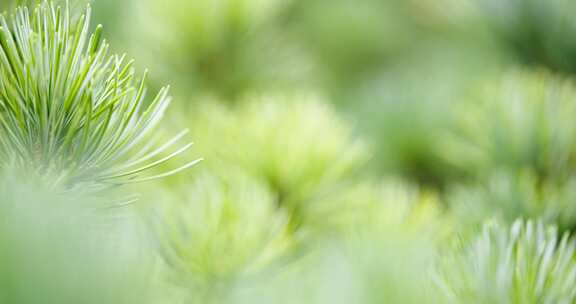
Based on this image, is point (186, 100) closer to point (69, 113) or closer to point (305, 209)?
point (305, 209)

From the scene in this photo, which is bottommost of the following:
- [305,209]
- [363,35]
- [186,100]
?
[305,209]

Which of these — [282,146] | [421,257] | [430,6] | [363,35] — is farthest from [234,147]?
[430,6]

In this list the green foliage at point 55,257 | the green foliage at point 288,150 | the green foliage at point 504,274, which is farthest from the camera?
the green foliage at point 288,150

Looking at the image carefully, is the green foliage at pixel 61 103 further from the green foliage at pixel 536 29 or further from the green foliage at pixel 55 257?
the green foliage at pixel 536 29

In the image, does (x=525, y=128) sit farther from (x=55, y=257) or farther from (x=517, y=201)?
(x=55, y=257)

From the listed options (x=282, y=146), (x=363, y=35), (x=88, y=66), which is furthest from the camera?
(x=363, y=35)

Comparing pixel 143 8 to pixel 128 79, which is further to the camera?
pixel 143 8

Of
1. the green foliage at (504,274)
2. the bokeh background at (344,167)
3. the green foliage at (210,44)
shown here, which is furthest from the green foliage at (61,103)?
the green foliage at (210,44)

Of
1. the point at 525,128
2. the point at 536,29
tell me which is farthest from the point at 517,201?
the point at 536,29
